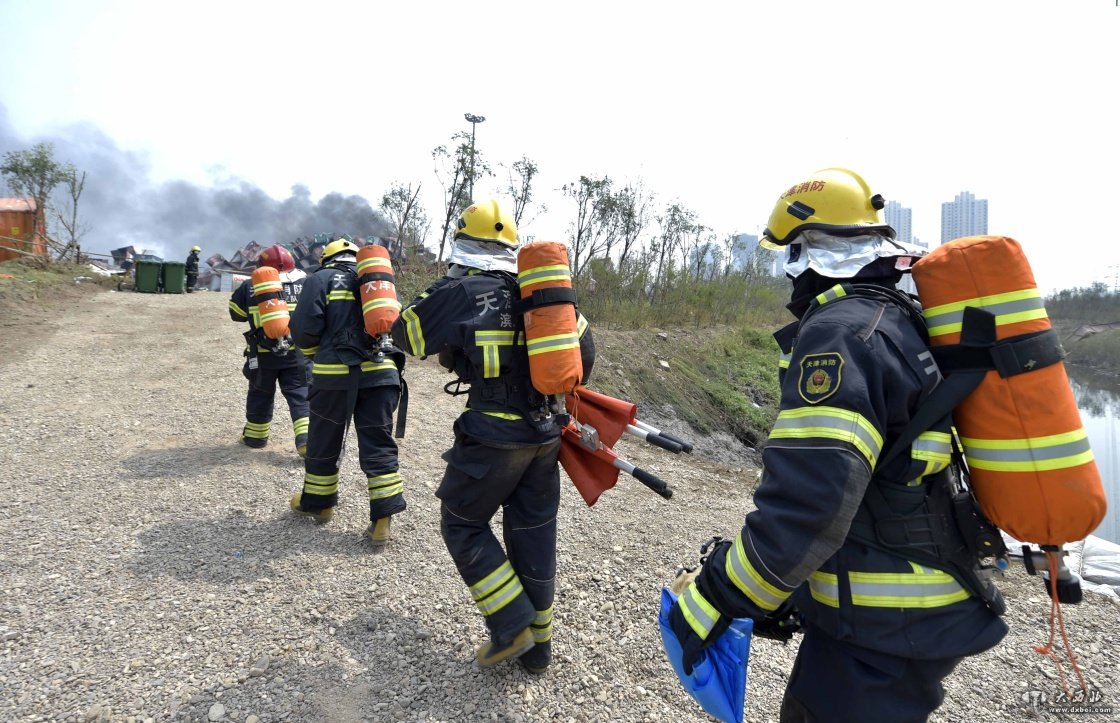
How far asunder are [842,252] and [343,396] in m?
3.21

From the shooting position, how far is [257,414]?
5.73 meters

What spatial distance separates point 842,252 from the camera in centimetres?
167

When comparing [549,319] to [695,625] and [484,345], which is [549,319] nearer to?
[484,345]

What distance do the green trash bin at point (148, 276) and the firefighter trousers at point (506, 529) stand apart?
17.6 m

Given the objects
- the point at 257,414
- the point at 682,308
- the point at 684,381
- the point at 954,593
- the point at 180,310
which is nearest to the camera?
the point at 954,593

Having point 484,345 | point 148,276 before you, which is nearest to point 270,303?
point 484,345

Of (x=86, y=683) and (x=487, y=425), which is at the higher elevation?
(x=487, y=425)

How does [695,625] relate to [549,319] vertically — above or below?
below

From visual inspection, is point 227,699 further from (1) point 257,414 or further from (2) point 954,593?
(1) point 257,414

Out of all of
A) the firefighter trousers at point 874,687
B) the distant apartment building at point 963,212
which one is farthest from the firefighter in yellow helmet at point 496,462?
the distant apartment building at point 963,212

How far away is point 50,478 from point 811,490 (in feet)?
18.4

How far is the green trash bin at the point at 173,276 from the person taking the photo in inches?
666

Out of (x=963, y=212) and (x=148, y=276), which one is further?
(x=148, y=276)

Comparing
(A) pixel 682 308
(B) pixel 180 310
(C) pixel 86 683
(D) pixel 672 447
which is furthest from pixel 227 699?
(A) pixel 682 308
